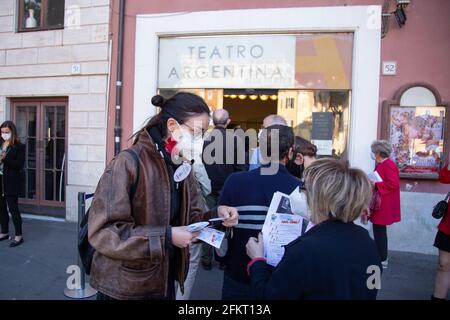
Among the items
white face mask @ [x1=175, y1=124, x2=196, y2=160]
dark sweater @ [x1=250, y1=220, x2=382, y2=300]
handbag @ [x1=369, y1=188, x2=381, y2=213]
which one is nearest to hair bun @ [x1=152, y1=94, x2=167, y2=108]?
white face mask @ [x1=175, y1=124, x2=196, y2=160]

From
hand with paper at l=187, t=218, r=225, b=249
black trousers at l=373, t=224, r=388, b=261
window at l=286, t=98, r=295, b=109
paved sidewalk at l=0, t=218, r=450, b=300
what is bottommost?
paved sidewalk at l=0, t=218, r=450, b=300

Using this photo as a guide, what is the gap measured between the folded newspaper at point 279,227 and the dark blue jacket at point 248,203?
0.17 metres

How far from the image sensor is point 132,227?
1.69m

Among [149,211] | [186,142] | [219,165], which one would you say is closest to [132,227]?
[149,211]

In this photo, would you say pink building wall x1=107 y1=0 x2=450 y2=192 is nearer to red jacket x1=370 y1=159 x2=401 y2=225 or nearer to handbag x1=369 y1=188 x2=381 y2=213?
red jacket x1=370 y1=159 x2=401 y2=225

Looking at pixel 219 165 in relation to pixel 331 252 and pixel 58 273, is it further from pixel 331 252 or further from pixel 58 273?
pixel 331 252

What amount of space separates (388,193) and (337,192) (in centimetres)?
355

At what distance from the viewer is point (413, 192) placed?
554cm

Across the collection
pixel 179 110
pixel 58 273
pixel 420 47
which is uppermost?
pixel 420 47

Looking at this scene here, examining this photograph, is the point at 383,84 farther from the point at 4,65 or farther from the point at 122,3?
the point at 4,65

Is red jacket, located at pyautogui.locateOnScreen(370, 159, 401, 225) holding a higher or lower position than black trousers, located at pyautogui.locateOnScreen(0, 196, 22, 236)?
higher

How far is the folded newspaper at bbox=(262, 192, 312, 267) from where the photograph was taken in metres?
1.98

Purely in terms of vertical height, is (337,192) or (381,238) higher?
(337,192)

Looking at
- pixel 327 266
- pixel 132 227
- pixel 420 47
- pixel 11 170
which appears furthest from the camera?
pixel 420 47
